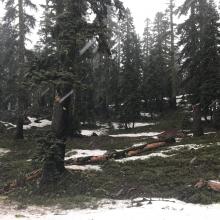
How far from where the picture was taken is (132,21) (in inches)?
2371

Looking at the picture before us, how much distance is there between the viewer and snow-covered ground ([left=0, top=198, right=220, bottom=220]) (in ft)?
35.9

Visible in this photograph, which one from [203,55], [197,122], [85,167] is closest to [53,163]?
[85,167]

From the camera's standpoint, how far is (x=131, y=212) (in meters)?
11.4

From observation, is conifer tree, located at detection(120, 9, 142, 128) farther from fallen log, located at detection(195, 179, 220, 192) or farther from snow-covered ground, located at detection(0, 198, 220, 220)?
snow-covered ground, located at detection(0, 198, 220, 220)

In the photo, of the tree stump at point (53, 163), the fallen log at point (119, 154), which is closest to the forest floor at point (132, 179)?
the tree stump at point (53, 163)

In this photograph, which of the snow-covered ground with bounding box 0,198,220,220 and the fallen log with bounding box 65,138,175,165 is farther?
the fallen log with bounding box 65,138,175,165

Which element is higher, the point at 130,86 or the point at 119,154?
the point at 130,86

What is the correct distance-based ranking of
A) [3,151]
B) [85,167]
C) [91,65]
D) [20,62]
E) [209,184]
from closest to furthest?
1. [209,184]
2. [85,167]
3. [3,151]
4. [20,62]
5. [91,65]

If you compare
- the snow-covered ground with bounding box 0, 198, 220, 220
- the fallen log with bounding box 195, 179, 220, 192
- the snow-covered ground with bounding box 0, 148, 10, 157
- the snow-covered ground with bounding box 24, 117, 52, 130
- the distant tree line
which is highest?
the distant tree line

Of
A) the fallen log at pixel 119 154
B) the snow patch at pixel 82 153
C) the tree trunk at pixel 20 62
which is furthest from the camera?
the tree trunk at pixel 20 62

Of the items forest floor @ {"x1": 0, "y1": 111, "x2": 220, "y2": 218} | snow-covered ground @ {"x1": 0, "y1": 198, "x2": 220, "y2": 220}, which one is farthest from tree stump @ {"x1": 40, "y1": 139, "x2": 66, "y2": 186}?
snow-covered ground @ {"x1": 0, "y1": 198, "x2": 220, "y2": 220}

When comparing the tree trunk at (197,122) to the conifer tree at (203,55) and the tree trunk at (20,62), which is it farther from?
the tree trunk at (20,62)

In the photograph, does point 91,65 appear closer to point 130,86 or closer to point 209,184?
point 130,86

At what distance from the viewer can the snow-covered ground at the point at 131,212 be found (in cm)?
1095
